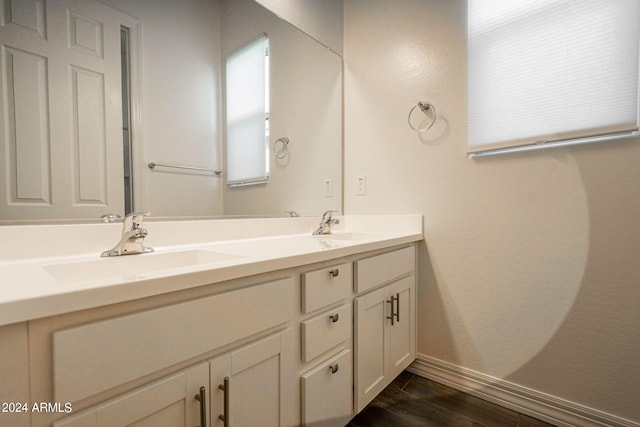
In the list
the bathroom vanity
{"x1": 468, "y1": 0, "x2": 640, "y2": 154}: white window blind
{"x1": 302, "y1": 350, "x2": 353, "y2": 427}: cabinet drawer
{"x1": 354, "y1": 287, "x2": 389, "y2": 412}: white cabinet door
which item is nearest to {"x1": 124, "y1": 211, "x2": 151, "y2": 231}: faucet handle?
the bathroom vanity

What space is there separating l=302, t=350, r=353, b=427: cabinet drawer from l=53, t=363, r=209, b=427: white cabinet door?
0.36m

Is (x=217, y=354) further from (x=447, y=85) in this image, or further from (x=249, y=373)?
(x=447, y=85)

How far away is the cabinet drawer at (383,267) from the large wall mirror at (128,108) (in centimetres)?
58

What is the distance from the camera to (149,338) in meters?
0.59

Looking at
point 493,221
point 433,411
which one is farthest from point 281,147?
point 433,411

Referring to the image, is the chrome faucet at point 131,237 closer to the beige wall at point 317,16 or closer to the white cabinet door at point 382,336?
the white cabinet door at point 382,336

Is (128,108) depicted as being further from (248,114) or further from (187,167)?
(248,114)

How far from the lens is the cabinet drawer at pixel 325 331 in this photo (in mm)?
935

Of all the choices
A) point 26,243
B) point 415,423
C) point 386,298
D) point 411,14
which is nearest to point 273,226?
point 386,298

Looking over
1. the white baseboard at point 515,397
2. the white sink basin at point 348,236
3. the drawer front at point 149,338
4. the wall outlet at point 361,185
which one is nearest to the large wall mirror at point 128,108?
the white sink basin at point 348,236

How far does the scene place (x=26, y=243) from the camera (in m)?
0.84

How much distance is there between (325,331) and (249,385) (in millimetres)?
315

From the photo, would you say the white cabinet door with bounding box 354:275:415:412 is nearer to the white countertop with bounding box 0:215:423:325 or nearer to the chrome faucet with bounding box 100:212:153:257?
the white countertop with bounding box 0:215:423:325

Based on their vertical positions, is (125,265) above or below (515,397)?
above
